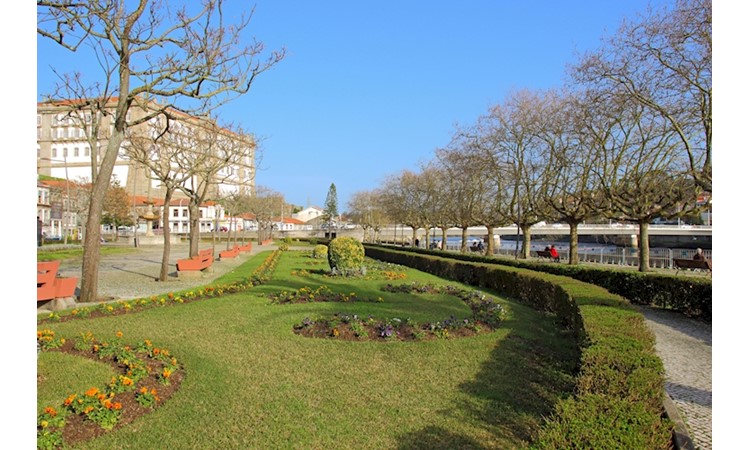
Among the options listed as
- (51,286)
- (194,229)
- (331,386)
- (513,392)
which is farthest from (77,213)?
(513,392)

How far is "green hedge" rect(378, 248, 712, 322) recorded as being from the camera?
11445mm

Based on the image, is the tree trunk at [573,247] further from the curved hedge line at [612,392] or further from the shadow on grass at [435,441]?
the shadow on grass at [435,441]

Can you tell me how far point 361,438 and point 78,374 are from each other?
335 cm

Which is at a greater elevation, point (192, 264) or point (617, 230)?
point (617, 230)

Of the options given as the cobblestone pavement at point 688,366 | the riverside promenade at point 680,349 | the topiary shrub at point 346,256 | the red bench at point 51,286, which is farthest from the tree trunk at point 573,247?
the red bench at point 51,286

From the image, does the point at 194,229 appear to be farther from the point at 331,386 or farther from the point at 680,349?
the point at 680,349

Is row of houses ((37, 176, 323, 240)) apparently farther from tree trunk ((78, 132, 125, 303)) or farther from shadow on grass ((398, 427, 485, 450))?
shadow on grass ((398, 427, 485, 450))

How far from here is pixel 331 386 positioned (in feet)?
18.0

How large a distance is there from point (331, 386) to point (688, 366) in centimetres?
527

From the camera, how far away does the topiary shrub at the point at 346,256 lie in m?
19.3

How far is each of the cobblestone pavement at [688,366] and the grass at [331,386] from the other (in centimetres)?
119

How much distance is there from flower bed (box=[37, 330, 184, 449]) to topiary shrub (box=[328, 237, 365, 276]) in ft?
40.8

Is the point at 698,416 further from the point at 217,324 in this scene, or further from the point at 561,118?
the point at 561,118

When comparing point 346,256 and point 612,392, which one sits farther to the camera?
point 346,256
